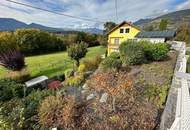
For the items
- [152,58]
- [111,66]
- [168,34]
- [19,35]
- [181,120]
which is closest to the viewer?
[181,120]

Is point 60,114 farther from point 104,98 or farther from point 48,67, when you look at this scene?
point 48,67

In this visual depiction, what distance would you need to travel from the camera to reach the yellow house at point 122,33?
33.3 m

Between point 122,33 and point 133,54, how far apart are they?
20546mm

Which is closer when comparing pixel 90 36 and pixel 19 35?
pixel 19 35

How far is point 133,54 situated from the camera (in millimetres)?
14977

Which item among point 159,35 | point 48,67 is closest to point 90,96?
point 48,67

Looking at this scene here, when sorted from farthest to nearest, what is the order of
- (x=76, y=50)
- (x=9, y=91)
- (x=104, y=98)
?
(x=76, y=50)
(x=9, y=91)
(x=104, y=98)

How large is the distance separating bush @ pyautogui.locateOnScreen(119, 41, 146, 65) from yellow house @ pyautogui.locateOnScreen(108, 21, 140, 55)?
17342mm

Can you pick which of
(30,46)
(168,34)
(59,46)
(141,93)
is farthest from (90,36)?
(141,93)

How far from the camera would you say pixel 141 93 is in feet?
27.9

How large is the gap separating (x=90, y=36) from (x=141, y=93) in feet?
210

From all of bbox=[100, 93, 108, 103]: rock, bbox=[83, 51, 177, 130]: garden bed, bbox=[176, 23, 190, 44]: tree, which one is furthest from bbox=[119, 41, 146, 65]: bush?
bbox=[176, 23, 190, 44]: tree

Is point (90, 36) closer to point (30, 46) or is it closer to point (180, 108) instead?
point (30, 46)

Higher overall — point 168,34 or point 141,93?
point 168,34
